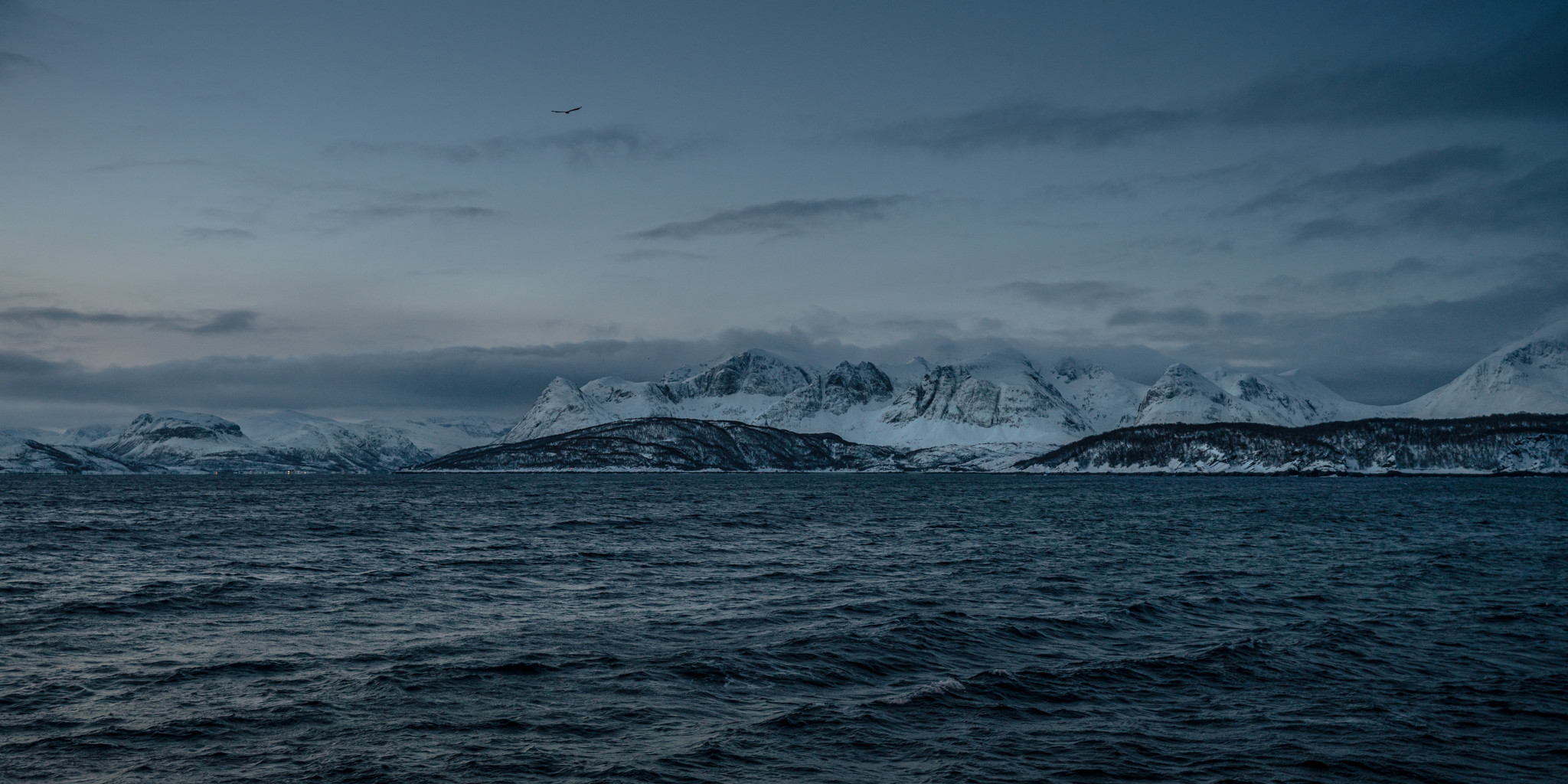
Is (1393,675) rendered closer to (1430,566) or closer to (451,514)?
(1430,566)

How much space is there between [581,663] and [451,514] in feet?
335

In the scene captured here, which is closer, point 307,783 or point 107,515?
point 307,783

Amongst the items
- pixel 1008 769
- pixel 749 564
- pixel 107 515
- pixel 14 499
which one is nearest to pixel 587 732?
pixel 1008 769

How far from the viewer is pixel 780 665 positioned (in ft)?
99.1

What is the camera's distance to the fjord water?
20.9 m

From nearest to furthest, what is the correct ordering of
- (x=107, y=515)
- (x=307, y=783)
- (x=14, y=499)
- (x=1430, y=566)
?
1. (x=307, y=783)
2. (x=1430, y=566)
3. (x=107, y=515)
4. (x=14, y=499)

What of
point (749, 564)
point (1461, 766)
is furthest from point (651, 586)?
point (1461, 766)

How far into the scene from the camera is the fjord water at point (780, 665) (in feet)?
68.7

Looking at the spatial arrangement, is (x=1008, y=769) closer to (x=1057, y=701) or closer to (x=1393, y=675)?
(x=1057, y=701)

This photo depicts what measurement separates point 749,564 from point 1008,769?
4085 centimetres

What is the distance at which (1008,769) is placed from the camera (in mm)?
20188

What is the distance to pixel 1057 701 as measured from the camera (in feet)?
85.1

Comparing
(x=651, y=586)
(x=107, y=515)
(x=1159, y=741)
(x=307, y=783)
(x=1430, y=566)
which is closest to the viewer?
(x=307, y=783)

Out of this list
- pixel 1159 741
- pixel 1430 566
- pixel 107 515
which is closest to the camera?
pixel 1159 741
